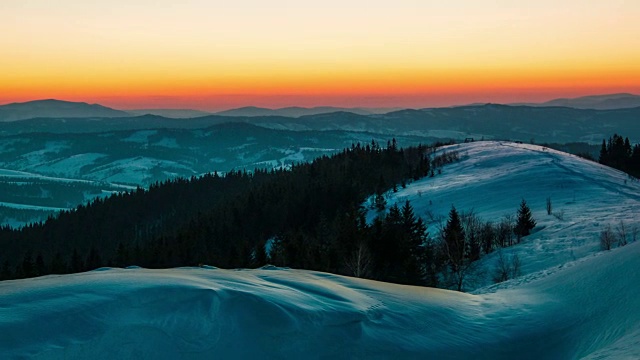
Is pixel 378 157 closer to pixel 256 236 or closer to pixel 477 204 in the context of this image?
pixel 256 236

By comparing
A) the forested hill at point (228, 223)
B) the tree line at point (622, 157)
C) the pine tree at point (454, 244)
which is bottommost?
the forested hill at point (228, 223)

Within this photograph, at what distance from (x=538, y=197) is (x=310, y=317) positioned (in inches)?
1944

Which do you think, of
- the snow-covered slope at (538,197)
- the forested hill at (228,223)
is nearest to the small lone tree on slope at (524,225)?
the snow-covered slope at (538,197)

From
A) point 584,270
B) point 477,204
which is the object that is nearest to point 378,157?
point 477,204

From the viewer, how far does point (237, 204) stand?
353ft

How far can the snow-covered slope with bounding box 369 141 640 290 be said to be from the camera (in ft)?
104

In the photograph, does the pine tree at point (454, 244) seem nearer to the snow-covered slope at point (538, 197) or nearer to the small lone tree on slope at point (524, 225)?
the snow-covered slope at point (538, 197)

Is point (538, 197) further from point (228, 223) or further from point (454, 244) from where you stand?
point (228, 223)

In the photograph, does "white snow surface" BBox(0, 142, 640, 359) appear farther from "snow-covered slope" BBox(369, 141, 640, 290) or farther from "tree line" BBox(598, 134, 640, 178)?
"tree line" BBox(598, 134, 640, 178)

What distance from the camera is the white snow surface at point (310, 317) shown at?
8727mm

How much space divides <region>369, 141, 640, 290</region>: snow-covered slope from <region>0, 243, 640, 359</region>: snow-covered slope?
16.9 metres

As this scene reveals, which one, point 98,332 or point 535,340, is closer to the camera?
point 98,332

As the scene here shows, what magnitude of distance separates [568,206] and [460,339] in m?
40.5

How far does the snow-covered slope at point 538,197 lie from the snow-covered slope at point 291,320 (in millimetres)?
16884
